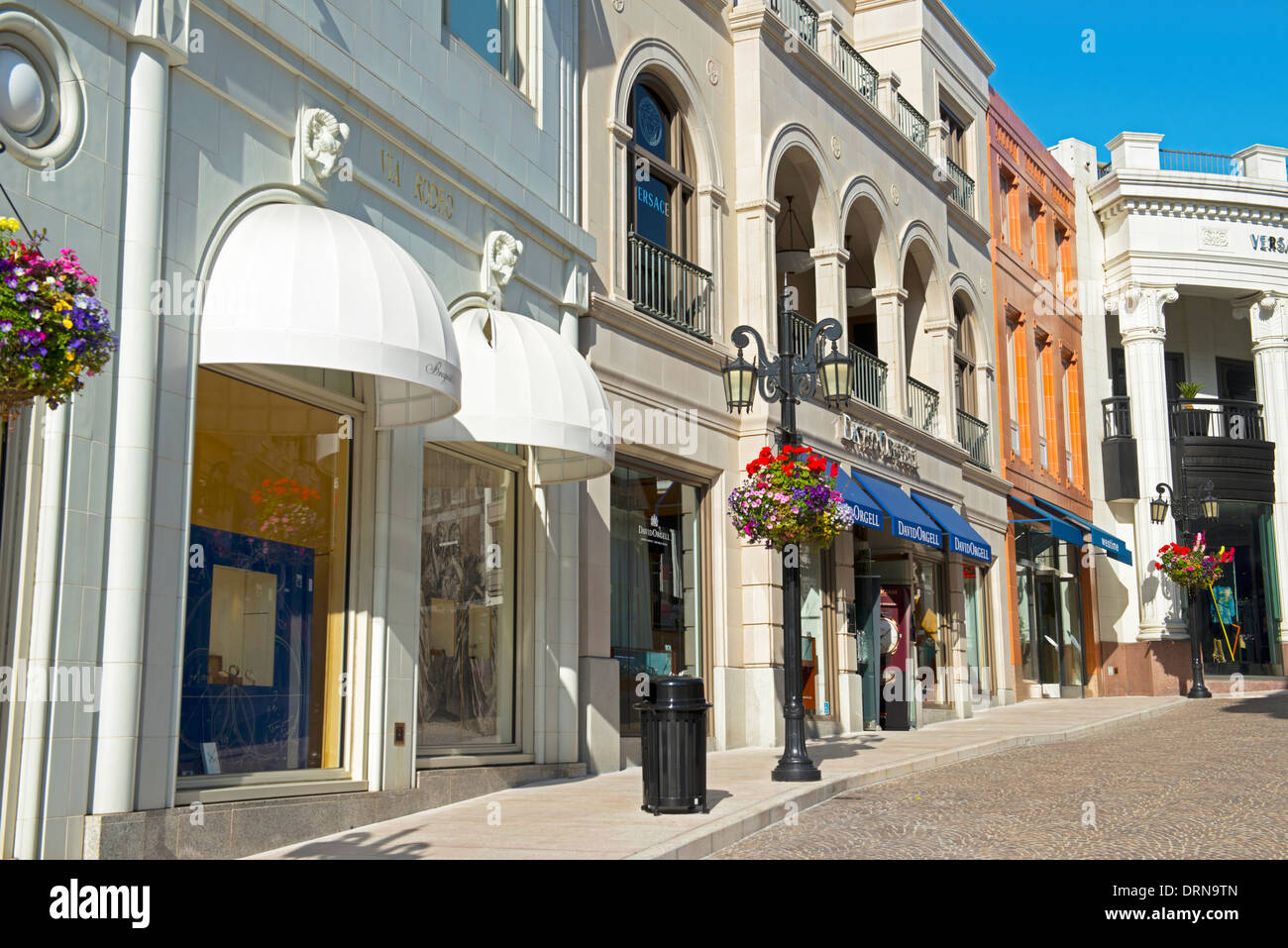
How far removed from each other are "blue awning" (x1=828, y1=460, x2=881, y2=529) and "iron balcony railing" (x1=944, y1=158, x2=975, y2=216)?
10128 millimetres

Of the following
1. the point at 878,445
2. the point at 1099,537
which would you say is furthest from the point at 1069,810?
the point at 1099,537

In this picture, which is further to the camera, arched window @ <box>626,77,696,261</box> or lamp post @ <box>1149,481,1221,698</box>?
lamp post @ <box>1149,481,1221,698</box>

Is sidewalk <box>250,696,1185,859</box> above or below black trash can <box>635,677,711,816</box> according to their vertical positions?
below

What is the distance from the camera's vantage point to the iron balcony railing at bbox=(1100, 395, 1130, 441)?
35219 millimetres

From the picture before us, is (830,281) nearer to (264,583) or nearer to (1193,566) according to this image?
(264,583)

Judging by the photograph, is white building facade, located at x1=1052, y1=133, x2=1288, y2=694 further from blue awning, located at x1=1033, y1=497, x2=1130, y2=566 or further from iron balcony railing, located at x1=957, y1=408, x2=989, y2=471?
iron balcony railing, located at x1=957, y1=408, x2=989, y2=471

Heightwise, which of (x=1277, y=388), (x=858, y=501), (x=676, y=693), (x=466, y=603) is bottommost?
(x=676, y=693)

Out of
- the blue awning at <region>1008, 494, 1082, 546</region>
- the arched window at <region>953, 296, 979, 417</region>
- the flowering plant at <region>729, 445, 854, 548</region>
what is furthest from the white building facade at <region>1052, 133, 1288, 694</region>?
the flowering plant at <region>729, 445, 854, 548</region>

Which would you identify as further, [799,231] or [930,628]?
[930,628]

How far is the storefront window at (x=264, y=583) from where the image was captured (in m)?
9.23

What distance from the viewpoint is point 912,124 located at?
1024 inches

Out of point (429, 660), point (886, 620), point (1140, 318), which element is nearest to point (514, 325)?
point (429, 660)

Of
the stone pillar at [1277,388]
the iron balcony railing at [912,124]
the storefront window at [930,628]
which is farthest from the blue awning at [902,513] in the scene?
the stone pillar at [1277,388]

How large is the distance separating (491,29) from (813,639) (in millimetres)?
10290
